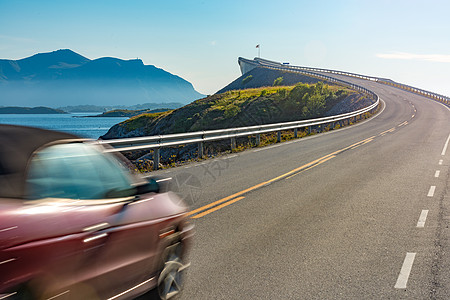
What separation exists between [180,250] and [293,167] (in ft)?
31.3

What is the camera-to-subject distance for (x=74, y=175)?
3.24 meters

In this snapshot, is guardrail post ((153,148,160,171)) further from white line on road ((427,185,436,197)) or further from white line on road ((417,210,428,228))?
white line on road ((417,210,428,228))

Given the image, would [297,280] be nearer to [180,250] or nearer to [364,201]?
[180,250]

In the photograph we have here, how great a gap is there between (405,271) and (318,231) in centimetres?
174

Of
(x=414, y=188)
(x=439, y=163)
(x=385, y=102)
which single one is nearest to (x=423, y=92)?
(x=385, y=102)

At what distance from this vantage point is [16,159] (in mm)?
2758

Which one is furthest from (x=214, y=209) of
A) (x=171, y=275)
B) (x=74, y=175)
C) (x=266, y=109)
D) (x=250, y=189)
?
(x=266, y=109)

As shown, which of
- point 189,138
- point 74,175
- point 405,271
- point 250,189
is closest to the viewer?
point 74,175

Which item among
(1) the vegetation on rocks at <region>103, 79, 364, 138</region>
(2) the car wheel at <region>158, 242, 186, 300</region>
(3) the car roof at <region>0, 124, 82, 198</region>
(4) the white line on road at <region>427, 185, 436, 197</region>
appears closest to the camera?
(3) the car roof at <region>0, 124, 82, 198</region>

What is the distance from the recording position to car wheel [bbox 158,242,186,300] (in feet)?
12.5

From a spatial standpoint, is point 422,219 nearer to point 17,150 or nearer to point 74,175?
point 74,175

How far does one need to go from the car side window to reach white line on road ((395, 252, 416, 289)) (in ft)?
10.5

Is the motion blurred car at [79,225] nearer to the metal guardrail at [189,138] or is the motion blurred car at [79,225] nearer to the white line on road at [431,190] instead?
the metal guardrail at [189,138]

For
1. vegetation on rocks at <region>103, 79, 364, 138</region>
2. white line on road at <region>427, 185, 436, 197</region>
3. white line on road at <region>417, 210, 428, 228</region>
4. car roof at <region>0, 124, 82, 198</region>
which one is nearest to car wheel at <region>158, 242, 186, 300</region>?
car roof at <region>0, 124, 82, 198</region>
